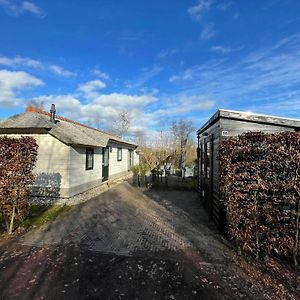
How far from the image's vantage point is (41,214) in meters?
8.77

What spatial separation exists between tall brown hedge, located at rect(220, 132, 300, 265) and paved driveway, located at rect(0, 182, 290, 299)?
0.79 metres

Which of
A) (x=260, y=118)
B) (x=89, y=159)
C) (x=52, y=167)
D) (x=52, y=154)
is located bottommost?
(x=52, y=167)

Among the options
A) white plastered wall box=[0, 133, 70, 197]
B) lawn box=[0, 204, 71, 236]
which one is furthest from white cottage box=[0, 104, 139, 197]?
lawn box=[0, 204, 71, 236]

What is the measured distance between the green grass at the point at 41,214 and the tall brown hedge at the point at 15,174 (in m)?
0.86

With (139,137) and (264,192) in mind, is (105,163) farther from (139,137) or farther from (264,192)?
(139,137)

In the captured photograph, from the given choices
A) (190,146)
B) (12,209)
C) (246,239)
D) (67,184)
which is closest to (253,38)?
(246,239)

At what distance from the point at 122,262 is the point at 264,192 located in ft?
10.5

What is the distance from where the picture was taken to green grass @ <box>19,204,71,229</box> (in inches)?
300

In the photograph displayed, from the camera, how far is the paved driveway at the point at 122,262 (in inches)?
155

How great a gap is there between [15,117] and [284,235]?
12.8 meters

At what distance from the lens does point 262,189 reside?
16.5ft

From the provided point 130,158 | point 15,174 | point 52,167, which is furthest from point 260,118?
point 130,158

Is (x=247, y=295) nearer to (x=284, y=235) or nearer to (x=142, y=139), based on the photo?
(x=284, y=235)

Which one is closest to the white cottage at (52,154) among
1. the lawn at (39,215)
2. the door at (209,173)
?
the lawn at (39,215)
